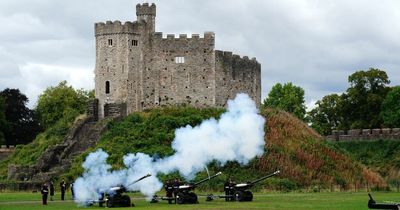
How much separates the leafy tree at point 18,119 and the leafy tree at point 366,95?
134 feet

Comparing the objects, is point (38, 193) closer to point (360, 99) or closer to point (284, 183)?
point (284, 183)

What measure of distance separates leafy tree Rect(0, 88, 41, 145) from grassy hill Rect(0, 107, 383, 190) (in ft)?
134

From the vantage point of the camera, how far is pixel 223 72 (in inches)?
3888

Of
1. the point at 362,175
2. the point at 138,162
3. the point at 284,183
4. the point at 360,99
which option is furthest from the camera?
the point at 360,99

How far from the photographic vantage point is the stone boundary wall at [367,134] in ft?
347

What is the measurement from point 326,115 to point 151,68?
4249cm

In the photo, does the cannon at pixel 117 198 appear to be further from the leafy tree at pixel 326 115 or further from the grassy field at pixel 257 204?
the leafy tree at pixel 326 115

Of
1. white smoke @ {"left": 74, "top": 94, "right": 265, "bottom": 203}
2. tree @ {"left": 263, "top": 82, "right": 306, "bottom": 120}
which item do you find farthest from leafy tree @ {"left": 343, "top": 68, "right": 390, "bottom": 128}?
white smoke @ {"left": 74, "top": 94, "right": 265, "bottom": 203}

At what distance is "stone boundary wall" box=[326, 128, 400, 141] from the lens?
106m

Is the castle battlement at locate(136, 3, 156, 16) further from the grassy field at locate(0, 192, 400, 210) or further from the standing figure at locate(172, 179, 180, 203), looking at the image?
the standing figure at locate(172, 179, 180, 203)

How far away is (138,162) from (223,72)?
120 ft

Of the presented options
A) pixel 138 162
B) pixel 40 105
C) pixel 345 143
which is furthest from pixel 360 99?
pixel 138 162

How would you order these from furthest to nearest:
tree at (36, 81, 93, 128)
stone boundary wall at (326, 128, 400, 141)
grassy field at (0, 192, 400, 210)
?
tree at (36, 81, 93, 128)
stone boundary wall at (326, 128, 400, 141)
grassy field at (0, 192, 400, 210)

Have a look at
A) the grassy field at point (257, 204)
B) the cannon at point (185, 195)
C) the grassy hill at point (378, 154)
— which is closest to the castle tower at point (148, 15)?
the grassy hill at point (378, 154)
